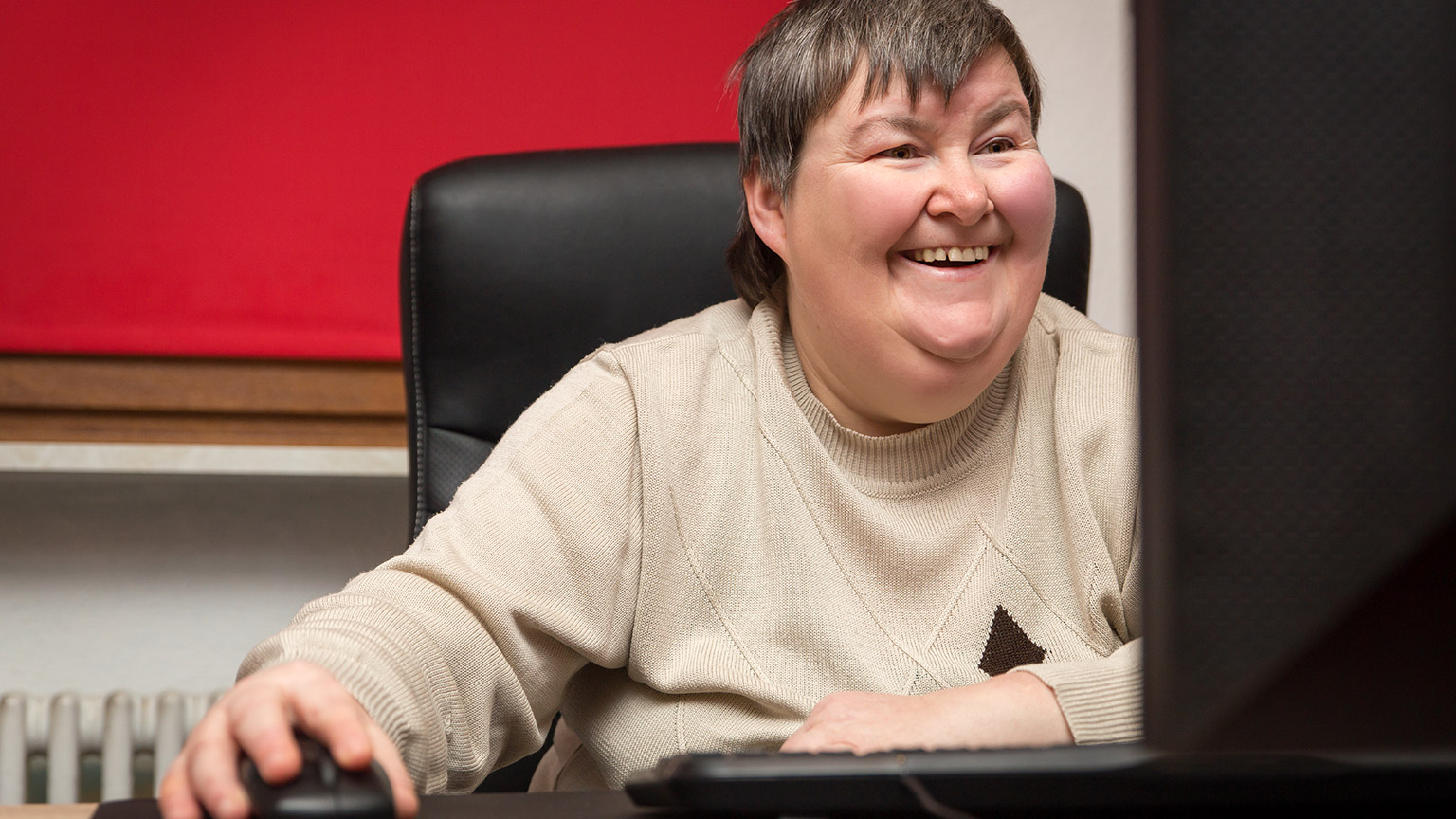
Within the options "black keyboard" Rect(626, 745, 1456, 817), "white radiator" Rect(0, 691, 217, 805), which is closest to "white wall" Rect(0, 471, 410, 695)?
"white radiator" Rect(0, 691, 217, 805)

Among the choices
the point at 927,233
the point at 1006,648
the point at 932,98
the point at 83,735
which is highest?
the point at 932,98

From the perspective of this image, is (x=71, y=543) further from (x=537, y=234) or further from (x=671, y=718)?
(x=671, y=718)

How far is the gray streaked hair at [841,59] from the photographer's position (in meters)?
0.92

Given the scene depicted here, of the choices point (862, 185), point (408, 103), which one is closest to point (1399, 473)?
point (862, 185)

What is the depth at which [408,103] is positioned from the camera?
1.67 m

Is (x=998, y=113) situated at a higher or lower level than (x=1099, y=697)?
higher

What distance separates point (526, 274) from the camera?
3.78 ft

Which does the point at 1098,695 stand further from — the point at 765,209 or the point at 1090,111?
the point at 1090,111

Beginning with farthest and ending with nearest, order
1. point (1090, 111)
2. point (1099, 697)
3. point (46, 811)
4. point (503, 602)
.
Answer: point (1090, 111), point (503, 602), point (1099, 697), point (46, 811)

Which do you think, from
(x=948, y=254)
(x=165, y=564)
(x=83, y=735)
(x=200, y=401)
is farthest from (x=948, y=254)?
(x=83, y=735)

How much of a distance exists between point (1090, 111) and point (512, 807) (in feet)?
5.29

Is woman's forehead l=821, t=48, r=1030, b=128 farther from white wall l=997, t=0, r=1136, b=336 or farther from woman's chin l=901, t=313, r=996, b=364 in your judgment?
white wall l=997, t=0, r=1136, b=336

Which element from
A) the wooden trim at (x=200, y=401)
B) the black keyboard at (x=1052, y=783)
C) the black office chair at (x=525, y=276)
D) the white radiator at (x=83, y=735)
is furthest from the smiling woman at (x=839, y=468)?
the white radiator at (x=83, y=735)

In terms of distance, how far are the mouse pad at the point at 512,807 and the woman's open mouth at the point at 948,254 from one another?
56 centimetres
